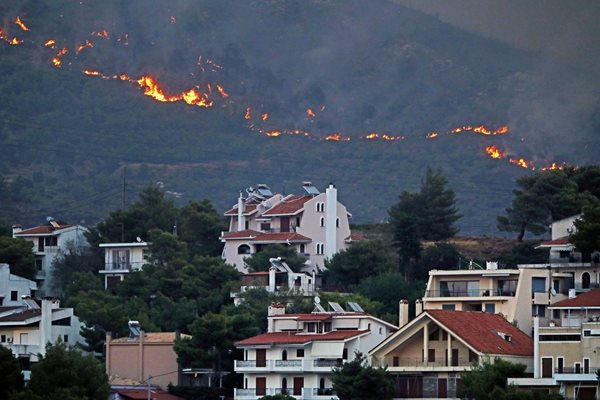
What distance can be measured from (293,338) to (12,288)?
29.3 metres

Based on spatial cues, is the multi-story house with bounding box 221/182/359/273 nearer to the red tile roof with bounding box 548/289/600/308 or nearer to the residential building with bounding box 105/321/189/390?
the residential building with bounding box 105/321/189/390

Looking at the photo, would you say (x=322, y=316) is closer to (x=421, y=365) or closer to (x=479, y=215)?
(x=421, y=365)

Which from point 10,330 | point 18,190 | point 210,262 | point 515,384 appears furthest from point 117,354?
point 18,190

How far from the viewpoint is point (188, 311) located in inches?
4589

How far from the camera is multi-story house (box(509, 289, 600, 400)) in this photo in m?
87.7

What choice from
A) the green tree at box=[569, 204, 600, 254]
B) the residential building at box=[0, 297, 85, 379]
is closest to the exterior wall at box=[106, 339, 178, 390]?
the residential building at box=[0, 297, 85, 379]

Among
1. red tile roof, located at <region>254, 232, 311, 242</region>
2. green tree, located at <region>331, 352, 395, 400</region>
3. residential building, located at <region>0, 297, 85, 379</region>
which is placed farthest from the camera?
red tile roof, located at <region>254, 232, 311, 242</region>

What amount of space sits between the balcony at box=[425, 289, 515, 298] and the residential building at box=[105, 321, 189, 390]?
13.5m

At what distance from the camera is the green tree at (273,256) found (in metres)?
128

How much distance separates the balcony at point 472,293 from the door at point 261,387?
32.8 feet

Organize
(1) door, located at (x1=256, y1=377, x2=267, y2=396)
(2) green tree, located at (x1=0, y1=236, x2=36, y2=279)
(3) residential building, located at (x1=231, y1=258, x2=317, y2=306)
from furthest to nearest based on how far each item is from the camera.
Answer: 1. (2) green tree, located at (x1=0, y1=236, x2=36, y2=279)
2. (3) residential building, located at (x1=231, y1=258, x2=317, y2=306)
3. (1) door, located at (x1=256, y1=377, x2=267, y2=396)

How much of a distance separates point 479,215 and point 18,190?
4331cm

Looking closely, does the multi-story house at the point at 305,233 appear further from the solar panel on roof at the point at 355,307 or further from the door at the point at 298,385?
the door at the point at 298,385

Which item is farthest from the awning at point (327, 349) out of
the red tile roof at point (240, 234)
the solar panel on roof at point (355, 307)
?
the red tile roof at point (240, 234)
